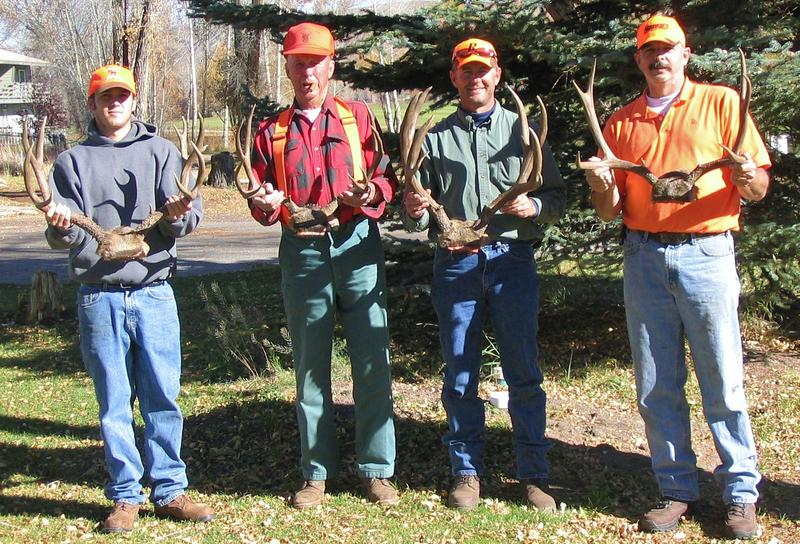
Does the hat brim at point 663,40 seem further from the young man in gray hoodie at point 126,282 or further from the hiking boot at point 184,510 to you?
the hiking boot at point 184,510

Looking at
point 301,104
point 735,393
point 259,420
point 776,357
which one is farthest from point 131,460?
point 776,357

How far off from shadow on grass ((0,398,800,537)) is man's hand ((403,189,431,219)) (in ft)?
5.44

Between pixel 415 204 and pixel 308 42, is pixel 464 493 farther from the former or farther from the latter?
pixel 308 42

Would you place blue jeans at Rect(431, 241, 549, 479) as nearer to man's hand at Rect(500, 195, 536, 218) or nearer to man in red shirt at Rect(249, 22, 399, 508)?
man's hand at Rect(500, 195, 536, 218)

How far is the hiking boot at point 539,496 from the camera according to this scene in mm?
5215

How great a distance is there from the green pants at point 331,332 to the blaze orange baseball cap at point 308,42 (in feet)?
3.05

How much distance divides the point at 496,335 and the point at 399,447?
136 cm

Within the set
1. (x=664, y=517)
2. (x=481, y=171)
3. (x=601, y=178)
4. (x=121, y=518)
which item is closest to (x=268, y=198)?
(x=481, y=171)

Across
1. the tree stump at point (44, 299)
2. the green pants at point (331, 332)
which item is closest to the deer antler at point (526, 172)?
the green pants at point (331, 332)

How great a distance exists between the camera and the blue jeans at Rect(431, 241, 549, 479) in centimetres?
514

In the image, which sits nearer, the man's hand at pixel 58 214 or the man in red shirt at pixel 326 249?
the man's hand at pixel 58 214

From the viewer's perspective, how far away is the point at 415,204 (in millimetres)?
5027

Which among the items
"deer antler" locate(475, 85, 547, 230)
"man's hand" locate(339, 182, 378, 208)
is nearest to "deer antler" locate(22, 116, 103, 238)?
"man's hand" locate(339, 182, 378, 208)

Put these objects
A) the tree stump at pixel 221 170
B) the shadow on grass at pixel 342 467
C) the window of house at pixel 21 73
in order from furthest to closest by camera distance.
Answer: the window of house at pixel 21 73
the tree stump at pixel 221 170
the shadow on grass at pixel 342 467
